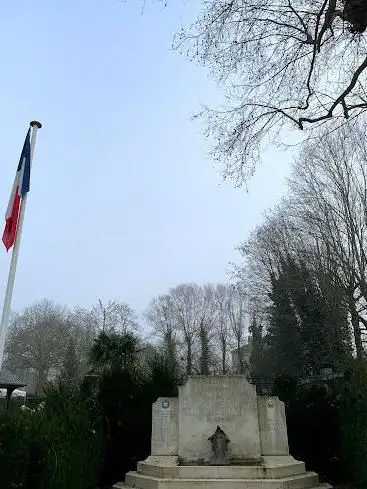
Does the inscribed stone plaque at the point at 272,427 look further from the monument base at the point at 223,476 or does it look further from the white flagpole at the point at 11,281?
the white flagpole at the point at 11,281

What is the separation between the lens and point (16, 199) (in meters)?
9.55

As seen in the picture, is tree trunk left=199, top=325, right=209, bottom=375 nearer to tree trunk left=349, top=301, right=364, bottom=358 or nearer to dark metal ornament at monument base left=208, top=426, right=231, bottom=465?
tree trunk left=349, top=301, right=364, bottom=358

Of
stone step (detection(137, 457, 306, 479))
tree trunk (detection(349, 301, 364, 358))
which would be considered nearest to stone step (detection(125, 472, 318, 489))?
stone step (detection(137, 457, 306, 479))

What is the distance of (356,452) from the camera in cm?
874

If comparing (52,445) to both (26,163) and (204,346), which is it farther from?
(204,346)

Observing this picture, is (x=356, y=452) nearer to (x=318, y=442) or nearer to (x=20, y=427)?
(x=318, y=442)

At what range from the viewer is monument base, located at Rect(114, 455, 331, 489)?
874cm

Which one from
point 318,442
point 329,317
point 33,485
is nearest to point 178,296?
point 329,317

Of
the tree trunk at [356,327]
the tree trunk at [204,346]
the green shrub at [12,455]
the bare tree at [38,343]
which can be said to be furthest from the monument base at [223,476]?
the bare tree at [38,343]

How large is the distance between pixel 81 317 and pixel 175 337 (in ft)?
58.2

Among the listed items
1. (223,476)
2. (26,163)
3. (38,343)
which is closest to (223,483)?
(223,476)

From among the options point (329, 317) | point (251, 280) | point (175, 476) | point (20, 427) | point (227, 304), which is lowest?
point (175, 476)

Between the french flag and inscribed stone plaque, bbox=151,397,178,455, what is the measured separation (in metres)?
4.79

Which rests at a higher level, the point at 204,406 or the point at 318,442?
the point at 204,406
